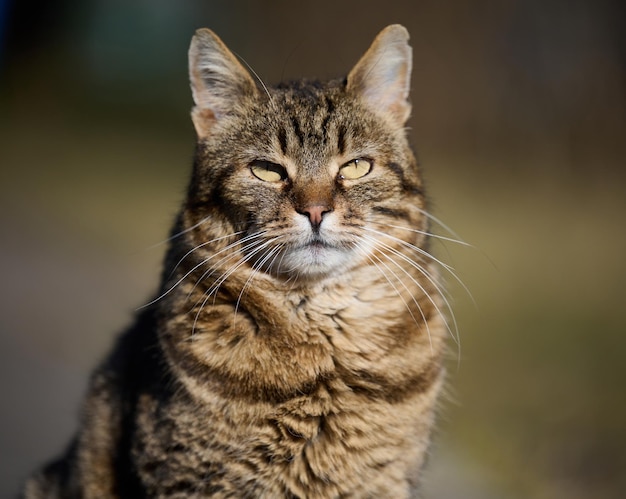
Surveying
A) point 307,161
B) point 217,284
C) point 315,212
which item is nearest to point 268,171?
point 307,161

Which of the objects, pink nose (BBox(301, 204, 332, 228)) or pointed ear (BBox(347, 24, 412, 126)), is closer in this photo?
pink nose (BBox(301, 204, 332, 228))

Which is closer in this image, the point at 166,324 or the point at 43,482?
the point at 166,324

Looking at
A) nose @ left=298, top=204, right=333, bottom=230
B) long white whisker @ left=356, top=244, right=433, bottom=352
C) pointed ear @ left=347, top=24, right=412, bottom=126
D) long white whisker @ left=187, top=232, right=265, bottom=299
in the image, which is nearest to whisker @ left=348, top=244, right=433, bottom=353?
long white whisker @ left=356, top=244, right=433, bottom=352

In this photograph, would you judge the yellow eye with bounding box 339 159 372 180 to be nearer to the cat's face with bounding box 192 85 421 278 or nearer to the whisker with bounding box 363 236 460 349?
the cat's face with bounding box 192 85 421 278

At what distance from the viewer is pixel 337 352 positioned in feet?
7.07

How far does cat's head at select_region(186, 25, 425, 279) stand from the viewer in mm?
2043

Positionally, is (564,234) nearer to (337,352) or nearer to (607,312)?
(607,312)

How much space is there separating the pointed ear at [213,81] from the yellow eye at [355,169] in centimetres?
40

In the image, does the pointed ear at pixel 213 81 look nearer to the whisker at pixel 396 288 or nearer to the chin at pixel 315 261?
the chin at pixel 315 261

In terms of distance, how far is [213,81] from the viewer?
90.4 inches

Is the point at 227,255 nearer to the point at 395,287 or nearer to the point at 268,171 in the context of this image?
the point at 268,171

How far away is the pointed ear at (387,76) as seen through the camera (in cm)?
222

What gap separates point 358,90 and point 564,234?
113 inches

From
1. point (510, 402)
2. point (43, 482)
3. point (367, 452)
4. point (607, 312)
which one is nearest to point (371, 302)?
point (367, 452)
